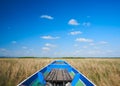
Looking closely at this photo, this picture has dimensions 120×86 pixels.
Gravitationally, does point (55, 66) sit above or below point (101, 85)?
above

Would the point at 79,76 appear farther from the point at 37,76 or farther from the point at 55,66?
the point at 55,66

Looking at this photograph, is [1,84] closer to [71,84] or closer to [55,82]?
[55,82]

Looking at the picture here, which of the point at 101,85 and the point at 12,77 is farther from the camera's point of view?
the point at 12,77

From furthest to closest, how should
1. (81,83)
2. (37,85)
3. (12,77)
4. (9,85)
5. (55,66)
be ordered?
(55,66) → (12,77) → (9,85) → (81,83) → (37,85)

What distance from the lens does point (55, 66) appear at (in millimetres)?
10164

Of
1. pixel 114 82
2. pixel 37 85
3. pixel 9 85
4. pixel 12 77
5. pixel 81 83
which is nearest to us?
pixel 37 85

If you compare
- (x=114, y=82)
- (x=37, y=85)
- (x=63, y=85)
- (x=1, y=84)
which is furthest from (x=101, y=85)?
(x=1, y=84)

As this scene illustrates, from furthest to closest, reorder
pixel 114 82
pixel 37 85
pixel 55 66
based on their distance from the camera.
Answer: pixel 55 66 < pixel 114 82 < pixel 37 85

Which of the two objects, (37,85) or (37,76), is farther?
(37,76)

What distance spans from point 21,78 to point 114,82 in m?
3.82

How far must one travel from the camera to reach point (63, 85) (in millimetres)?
4938

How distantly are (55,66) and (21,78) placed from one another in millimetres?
2694

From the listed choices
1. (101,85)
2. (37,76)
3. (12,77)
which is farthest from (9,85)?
(101,85)

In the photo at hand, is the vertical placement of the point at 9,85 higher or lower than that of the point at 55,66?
lower
